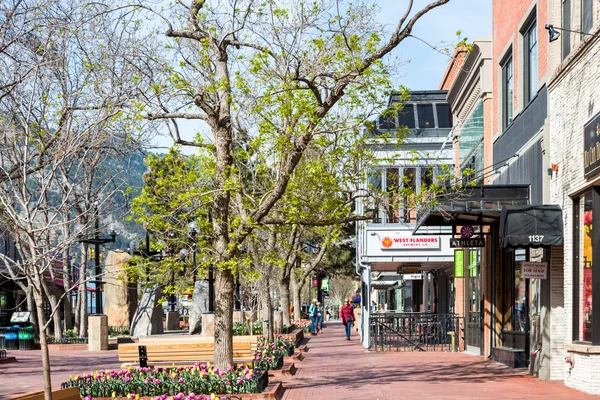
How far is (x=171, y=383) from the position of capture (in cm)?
1523

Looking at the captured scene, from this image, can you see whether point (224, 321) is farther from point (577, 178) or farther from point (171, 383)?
point (577, 178)

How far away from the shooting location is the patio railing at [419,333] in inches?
1171

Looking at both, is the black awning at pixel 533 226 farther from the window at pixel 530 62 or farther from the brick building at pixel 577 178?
the window at pixel 530 62

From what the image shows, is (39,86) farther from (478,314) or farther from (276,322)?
(276,322)

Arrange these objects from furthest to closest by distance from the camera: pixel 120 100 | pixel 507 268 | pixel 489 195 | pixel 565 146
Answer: pixel 507 268 → pixel 489 195 → pixel 565 146 → pixel 120 100

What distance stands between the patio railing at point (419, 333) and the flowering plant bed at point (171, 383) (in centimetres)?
1429

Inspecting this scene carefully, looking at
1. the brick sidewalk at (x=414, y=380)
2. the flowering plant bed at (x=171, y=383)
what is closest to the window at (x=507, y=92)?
the brick sidewalk at (x=414, y=380)

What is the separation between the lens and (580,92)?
1627 cm

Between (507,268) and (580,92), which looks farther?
(507,268)

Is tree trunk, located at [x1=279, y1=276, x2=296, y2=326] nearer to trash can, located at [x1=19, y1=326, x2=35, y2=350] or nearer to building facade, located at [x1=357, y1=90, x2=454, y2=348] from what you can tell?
building facade, located at [x1=357, y1=90, x2=454, y2=348]

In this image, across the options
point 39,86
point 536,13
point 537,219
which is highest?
point 536,13

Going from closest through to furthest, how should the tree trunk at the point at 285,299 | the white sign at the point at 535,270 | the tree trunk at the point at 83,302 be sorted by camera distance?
the white sign at the point at 535,270
the tree trunk at the point at 83,302
the tree trunk at the point at 285,299

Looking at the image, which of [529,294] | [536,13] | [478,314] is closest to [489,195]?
[529,294]

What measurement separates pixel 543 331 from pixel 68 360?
1543 cm
